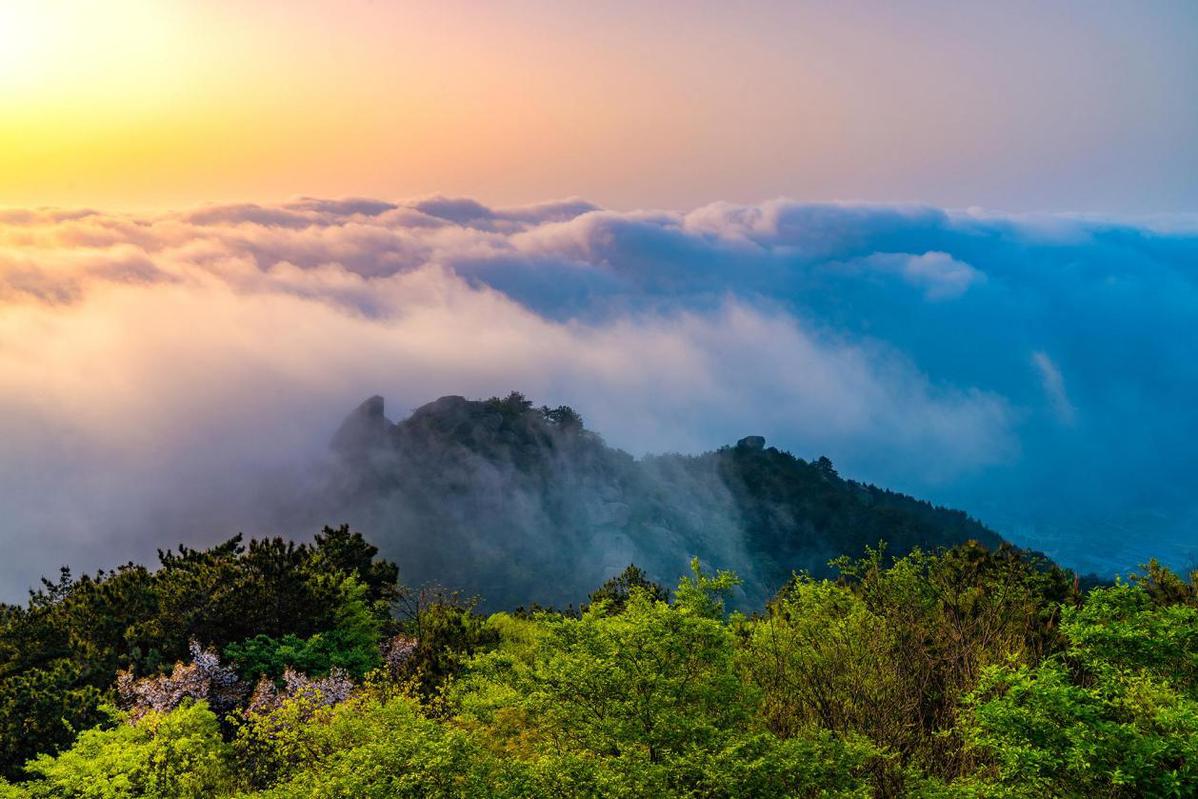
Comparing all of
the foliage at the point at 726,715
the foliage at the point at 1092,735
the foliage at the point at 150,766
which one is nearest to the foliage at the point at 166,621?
the foliage at the point at 726,715

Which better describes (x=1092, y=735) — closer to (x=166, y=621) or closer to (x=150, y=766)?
(x=150, y=766)

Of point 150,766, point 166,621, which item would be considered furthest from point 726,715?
point 166,621

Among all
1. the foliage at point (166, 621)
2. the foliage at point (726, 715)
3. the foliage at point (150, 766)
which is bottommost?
the foliage at point (166, 621)

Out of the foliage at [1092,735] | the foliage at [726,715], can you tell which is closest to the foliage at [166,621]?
the foliage at [726,715]

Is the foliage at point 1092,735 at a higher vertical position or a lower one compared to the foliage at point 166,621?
higher

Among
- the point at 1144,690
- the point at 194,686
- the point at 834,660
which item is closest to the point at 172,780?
the point at 194,686

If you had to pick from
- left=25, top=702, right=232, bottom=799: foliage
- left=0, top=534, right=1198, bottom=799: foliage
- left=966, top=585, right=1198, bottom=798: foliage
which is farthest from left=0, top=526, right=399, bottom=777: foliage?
left=966, top=585, right=1198, bottom=798: foliage

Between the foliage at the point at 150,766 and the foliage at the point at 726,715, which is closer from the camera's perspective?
the foliage at the point at 726,715

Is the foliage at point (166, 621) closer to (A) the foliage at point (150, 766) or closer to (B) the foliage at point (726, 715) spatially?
(B) the foliage at point (726, 715)

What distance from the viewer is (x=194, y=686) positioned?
45812 mm

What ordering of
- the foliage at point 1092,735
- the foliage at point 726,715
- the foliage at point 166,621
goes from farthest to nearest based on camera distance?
the foliage at point 166,621, the foliage at point 726,715, the foliage at point 1092,735

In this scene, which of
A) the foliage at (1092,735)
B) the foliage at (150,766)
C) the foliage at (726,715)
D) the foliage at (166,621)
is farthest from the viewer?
the foliage at (166,621)

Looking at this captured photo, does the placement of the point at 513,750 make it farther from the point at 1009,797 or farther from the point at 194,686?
the point at 194,686

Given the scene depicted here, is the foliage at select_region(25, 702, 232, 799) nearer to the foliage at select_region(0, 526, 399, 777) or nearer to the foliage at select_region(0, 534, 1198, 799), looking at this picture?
the foliage at select_region(0, 534, 1198, 799)
